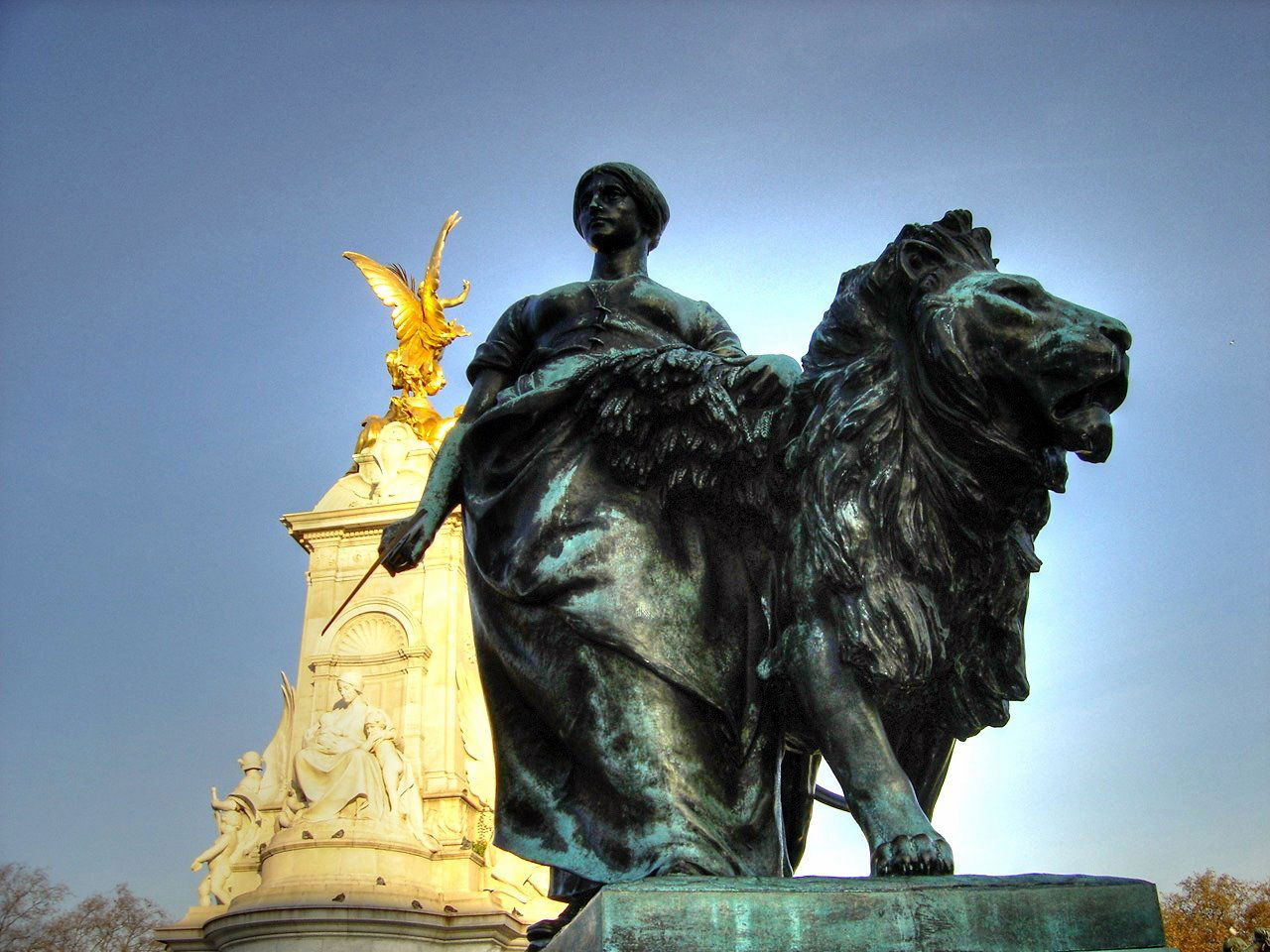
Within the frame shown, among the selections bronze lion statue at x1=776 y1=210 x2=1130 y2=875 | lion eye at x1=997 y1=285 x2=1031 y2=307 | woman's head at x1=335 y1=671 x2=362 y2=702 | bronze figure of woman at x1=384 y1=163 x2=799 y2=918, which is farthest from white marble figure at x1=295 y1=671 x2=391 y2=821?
lion eye at x1=997 y1=285 x2=1031 y2=307

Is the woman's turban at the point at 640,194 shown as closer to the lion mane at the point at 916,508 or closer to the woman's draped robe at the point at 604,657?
the woman's draped robe at the point at 604,657

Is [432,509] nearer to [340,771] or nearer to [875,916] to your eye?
[875,916]

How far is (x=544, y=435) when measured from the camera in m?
3.55

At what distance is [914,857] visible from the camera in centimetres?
260

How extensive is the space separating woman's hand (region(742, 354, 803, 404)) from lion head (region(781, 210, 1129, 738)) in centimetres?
13

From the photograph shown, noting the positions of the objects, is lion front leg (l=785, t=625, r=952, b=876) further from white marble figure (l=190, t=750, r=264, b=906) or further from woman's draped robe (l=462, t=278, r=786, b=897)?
white marble figure (l=190, t=750, r=264, b=906)

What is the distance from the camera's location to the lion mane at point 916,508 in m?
2.93

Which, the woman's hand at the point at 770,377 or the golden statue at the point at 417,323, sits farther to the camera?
the golden statue at the point at 417,323

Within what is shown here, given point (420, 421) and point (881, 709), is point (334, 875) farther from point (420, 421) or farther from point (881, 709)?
point (881, 709)

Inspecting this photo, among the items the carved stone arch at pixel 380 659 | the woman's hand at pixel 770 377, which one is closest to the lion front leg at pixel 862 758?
the woman's hand at pixel 770 377

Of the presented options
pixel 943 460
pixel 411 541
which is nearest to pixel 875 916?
pixel 943 460

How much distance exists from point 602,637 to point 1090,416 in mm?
1263

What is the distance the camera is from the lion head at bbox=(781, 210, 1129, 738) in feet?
9.45

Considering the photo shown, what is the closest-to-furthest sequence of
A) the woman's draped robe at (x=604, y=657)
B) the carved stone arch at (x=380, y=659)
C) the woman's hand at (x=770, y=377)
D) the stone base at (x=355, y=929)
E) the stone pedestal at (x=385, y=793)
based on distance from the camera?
the woman's draped robe at (x=604, y=657) < the woman's hand at (x=770, y=377) < the stone base at (x=355, y=929) < the stone pedestal at (x=385, y=793) < the carved stone arch at (x=380, y=659)
